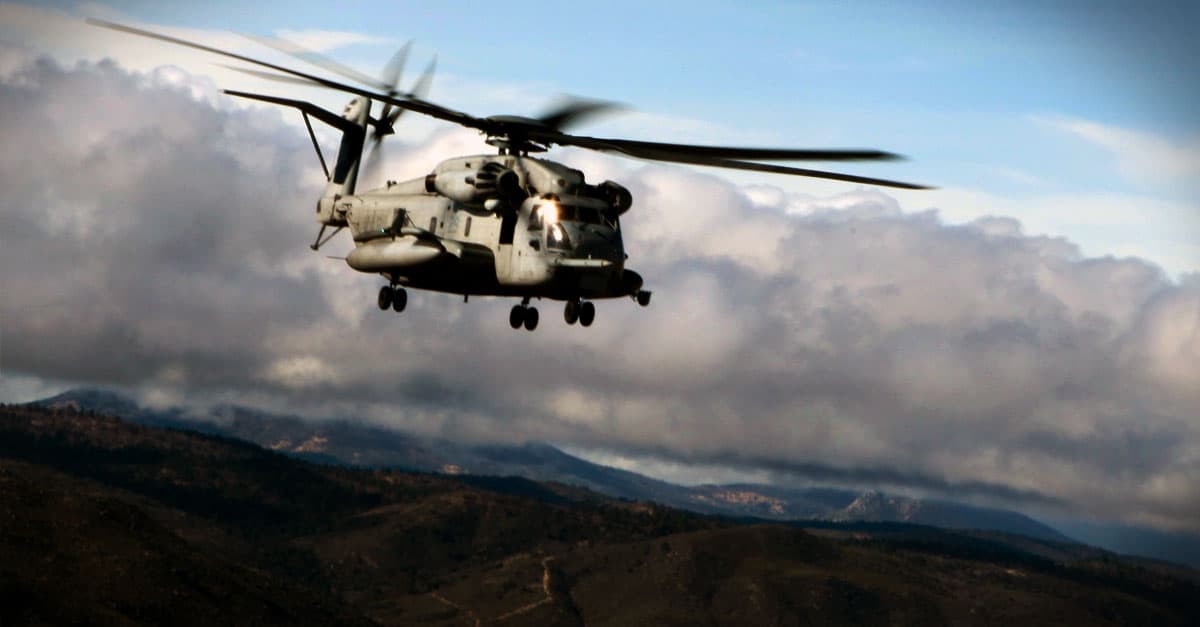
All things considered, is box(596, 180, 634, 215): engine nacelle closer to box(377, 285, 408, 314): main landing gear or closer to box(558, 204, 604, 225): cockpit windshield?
box(558, 204, 604, 225): cockpit windshield

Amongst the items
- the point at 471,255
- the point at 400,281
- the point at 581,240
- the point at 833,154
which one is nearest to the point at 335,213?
the point at 400,281

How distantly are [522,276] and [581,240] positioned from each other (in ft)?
9.19

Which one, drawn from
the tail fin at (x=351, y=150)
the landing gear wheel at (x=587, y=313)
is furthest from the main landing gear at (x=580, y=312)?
the tail fin at (x=351, y=150)

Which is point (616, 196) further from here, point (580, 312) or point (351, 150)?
point (351, 150)

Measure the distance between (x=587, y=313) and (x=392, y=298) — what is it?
985 centimetres

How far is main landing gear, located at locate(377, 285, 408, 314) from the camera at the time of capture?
59938 mm

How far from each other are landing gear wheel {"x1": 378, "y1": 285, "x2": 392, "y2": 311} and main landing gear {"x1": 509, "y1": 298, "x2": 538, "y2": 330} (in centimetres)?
553

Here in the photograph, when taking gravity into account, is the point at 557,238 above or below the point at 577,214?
below

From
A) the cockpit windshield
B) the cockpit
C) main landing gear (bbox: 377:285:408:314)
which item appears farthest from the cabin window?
main landing gear (bbox: 377:285:408:314)

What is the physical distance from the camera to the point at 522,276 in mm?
54781

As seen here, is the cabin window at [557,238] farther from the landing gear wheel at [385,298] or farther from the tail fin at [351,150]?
the tail fin at [351,150]

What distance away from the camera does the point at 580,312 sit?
179 feet

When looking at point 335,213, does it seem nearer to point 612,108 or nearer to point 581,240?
point 581,240

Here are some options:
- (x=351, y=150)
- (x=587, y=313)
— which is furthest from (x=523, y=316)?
(x=351, y=150)
